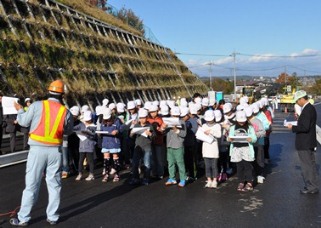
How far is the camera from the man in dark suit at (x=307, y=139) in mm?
7473

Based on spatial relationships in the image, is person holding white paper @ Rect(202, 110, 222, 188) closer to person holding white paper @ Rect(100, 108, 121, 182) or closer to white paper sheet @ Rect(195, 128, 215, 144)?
white paper sheet @ Rect(195, 128, 215, 144)

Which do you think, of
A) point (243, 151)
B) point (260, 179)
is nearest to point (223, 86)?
point (260, 179)

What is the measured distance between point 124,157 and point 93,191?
3.01 meters

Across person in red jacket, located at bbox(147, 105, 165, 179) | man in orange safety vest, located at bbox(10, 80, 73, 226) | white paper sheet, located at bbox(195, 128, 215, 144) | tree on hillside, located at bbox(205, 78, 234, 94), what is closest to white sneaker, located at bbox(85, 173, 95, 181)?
person in red jacket, located at bbox(147, 105, 165, 179)

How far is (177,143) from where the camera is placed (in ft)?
27.9

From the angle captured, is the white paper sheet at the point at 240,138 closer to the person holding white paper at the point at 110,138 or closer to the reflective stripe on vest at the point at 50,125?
the person holding white paper at the point at 110,138

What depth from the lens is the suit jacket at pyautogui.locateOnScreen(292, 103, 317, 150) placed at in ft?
24.4

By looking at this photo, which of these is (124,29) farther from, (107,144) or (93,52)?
(107,144)

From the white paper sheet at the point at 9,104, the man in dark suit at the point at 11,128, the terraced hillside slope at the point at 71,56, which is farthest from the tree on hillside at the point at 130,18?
the white paper sheet at the point at 9,104

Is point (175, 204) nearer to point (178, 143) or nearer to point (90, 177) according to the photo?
point (178, 143)

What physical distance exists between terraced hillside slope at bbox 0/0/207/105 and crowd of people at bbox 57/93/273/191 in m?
9.25

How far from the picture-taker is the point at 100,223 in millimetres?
5945

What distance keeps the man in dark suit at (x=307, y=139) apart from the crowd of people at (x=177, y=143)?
869 millimetres

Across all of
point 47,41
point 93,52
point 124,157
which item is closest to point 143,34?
point 93,52
